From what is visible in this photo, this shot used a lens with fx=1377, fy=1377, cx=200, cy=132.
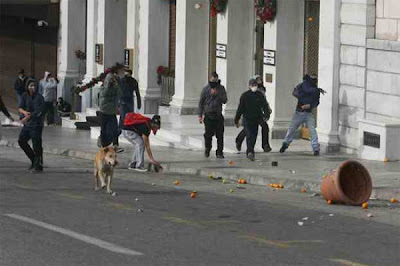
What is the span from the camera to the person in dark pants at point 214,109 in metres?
26.4

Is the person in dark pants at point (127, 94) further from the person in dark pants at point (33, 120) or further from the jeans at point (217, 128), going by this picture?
the person in dark pants at point (33, 120)

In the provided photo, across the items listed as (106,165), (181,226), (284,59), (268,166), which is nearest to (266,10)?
(284,59)

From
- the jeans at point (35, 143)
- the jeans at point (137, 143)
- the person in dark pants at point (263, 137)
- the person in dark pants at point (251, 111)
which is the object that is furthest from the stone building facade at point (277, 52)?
the jeans at point (35, 143)

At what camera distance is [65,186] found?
846 inches

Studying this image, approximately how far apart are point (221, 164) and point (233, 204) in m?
6.05

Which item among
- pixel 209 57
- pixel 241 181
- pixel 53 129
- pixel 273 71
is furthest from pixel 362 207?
pixel 53 129

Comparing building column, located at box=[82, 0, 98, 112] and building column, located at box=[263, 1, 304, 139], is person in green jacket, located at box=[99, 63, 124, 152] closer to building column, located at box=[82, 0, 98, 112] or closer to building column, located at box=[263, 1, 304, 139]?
building column, located at box=[263, 1, 304, 139]

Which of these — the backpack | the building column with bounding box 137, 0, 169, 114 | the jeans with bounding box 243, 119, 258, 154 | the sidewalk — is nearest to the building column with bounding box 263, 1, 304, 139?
the sidewalk

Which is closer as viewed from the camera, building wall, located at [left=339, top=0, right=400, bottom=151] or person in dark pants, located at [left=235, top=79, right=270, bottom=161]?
building wall, located at [left=339, top=0, right=400, bottom=151]

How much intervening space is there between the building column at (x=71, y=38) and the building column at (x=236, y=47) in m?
12.5

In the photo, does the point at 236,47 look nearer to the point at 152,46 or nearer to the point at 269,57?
the point at 269,57

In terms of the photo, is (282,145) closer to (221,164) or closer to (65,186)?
(221,164)

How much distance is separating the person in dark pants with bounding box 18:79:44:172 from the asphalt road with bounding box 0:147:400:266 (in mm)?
1284

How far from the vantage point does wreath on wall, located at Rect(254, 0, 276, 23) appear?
1163 inches
